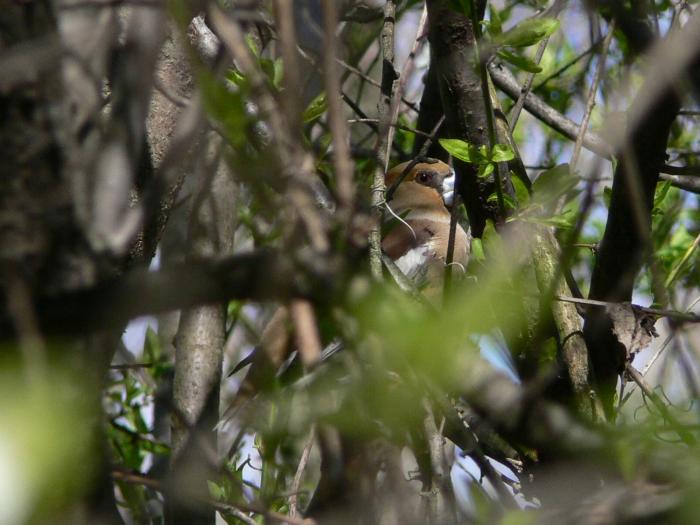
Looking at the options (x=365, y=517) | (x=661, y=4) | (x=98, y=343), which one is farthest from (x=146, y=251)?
(x=661, y=4)

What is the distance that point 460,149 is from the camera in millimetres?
2799

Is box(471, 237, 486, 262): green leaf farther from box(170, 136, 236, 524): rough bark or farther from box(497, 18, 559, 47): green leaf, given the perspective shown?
box(170, 136, 236, 524): rough bark

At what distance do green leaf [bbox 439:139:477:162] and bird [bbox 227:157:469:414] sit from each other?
3.59 feet

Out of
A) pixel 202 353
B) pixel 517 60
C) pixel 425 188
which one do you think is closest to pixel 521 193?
pixel 517 60

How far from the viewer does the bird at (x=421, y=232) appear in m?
4.11

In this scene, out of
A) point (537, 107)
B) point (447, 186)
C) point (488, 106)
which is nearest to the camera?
point (488, 106)

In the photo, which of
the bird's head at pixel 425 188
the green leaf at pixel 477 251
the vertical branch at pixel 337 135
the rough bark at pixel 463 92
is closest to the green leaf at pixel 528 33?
the rough bark at pixel 463 92

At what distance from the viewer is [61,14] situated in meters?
1.63

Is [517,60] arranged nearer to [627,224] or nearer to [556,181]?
[556,181]

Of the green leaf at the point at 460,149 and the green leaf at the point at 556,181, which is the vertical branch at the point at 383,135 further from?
the green leaf at the point at 556,181

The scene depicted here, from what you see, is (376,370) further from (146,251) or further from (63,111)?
(146,251)

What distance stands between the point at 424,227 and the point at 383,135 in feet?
9.36

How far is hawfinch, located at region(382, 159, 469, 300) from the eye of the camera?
4.66m

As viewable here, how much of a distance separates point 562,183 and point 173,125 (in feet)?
3.90
